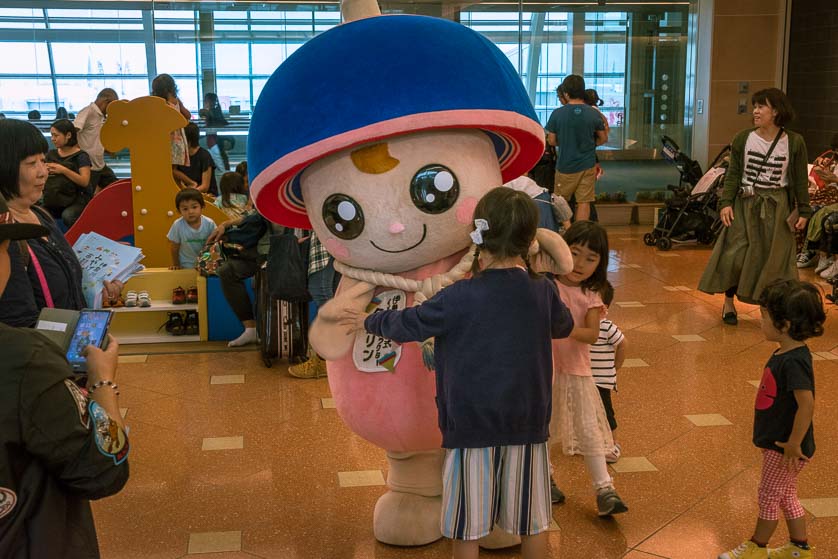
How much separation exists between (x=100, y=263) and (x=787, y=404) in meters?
2.37

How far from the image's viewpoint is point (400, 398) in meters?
3.10

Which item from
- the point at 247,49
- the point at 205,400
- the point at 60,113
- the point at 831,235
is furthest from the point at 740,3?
the point at 205,400

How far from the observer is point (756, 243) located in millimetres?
6172

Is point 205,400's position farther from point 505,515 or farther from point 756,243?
point 756,243

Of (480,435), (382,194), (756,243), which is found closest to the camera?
(480,435)

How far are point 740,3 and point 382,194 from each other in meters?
9.36

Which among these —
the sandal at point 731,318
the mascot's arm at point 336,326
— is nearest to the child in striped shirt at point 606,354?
the mascot's arm at point 336,326

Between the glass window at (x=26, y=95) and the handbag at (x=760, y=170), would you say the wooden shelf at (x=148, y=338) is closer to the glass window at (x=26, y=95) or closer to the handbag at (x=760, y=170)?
the handbag at (x=760, y=170)

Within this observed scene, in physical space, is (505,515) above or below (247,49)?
below

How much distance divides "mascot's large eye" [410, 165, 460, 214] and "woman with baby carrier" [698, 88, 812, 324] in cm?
344

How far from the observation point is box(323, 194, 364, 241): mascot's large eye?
2.96 meters

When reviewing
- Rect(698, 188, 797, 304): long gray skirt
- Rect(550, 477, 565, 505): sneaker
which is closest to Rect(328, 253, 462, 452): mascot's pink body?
Rect(550, 477, 565, 505): sneaker

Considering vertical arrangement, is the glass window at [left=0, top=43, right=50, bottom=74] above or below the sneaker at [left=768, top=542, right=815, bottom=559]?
above

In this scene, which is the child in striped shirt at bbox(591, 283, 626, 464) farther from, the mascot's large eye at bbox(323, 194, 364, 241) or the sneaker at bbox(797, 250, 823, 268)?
the sneaker at bbox(797, 250, 823, 268)
